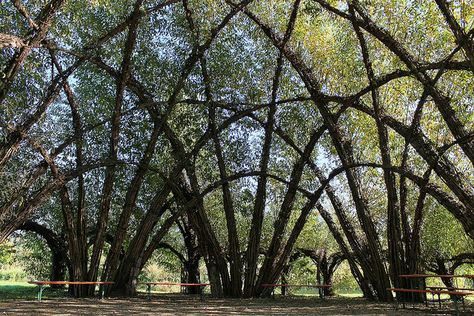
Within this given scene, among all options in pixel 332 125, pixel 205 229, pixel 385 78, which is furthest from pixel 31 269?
pixel 385 78

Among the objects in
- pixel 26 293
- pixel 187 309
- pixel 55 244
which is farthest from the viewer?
pixel 55 244

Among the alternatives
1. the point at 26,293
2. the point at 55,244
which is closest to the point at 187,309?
the point at 26,293

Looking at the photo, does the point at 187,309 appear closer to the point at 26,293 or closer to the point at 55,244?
the point at 26,293

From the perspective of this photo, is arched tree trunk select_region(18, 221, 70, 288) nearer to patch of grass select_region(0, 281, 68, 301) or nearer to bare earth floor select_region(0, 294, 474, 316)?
patch of grass select_region(0, 281, 68, 301)

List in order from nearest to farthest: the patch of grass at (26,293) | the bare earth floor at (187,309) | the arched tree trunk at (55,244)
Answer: the bare earth floor at (187,309) < the patch of grass at (26,293) < the arched tree trunk at (55,244)

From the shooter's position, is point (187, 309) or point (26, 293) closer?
point (187, 309)

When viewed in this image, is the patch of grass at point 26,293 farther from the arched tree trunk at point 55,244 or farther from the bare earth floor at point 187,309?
the bare earth floor at point 187,309

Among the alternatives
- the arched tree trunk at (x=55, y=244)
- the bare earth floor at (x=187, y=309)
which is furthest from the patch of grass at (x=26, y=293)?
the bare earth floor at (x=187, y=309)

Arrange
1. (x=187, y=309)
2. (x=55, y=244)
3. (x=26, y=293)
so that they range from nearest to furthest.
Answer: (x=187, y=309), (x=26, y=293), (x=55, y=244)

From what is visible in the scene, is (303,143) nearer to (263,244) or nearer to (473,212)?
(473,212)

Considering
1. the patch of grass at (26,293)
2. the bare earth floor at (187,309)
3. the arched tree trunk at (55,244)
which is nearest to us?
the bare earth floor at (187,309)

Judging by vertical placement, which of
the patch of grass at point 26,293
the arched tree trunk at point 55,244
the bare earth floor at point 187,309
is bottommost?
the bare earth floor at point 187,309

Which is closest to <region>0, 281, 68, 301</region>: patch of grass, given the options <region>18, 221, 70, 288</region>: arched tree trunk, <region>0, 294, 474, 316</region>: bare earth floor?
<region>18, 221, 70, 288</region>: arched tree trunk

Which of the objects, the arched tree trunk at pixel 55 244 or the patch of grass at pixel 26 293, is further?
the arched tree trunk at pixel 55 244
